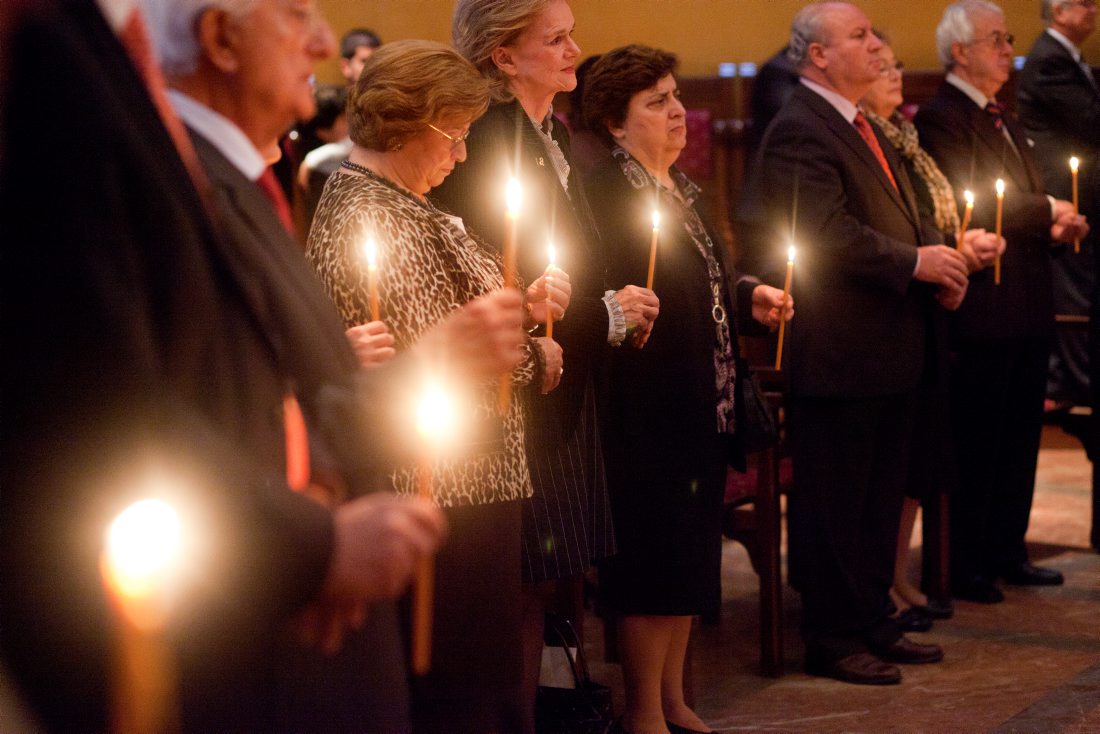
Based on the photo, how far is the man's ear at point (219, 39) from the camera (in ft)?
3.80

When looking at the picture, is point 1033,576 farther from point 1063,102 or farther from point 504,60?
point 504,60

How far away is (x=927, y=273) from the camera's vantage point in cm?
342

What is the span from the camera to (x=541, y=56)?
2.67 metres

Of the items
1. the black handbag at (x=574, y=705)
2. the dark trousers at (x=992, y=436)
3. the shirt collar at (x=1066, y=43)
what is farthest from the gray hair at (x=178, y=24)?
the shirt collar at (x=1066, y=43)

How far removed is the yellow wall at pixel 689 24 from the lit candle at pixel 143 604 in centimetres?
673

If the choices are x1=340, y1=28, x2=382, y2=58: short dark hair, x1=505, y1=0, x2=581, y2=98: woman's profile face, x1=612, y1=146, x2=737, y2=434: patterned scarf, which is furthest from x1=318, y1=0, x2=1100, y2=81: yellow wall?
x1=505, y1=0, x2=581, y2=98: woman's profile face

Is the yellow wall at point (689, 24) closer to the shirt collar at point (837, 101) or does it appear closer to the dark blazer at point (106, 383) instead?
the shirt collar at point (837, 101)

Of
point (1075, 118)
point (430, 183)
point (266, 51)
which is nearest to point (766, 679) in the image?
point (430, 183)

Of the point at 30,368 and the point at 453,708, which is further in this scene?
the point at 453,708

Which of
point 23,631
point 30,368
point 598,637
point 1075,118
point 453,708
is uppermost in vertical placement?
point 1075,118

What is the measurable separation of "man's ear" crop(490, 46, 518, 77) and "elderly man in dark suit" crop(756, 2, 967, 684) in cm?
108

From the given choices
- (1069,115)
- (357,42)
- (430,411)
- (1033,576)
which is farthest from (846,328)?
(357,42)

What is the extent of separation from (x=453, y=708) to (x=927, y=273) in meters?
1.92

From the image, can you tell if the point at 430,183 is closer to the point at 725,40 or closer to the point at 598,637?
the point at 598,637
